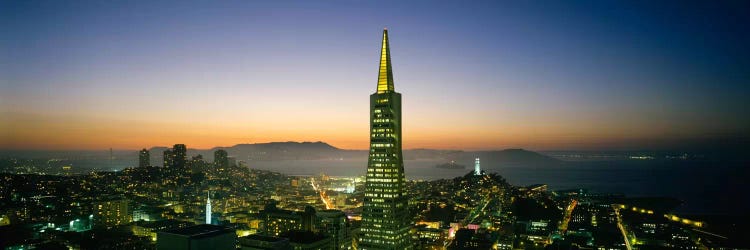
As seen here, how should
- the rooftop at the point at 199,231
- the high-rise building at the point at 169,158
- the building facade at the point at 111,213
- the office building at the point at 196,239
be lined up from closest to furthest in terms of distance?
the office building at the point at 196,239, the rooftop at the point at 199,231, the building facade at the point at 111,213, the high-rise building at the point at 169,158

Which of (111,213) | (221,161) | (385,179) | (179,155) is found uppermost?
(385,179)

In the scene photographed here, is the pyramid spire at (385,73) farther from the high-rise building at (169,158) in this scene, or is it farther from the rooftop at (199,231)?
the high-rise building at (169,158)

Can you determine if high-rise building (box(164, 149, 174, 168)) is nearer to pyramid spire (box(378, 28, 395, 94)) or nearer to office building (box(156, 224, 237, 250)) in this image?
pyramid spire (box(378, 28, 395, 94))

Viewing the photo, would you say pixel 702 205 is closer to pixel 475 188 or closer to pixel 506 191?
pixel 506 191

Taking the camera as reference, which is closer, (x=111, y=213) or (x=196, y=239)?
(x=196, y=239)

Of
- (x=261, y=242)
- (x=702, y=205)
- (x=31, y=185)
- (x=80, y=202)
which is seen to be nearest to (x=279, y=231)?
(x=261, y=242)

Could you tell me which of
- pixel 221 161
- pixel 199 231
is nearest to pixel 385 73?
pixel 199 231

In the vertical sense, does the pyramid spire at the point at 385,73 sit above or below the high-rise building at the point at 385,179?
above

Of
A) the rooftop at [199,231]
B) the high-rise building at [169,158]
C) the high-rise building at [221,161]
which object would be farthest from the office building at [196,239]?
the high-rise building at [221,161]

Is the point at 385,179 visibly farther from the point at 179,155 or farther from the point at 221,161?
the point at 221,161
